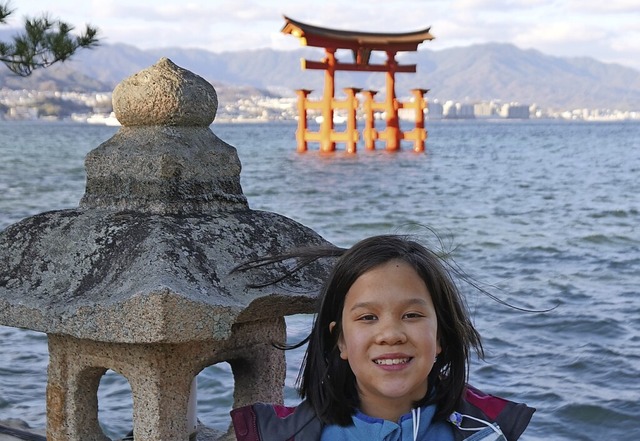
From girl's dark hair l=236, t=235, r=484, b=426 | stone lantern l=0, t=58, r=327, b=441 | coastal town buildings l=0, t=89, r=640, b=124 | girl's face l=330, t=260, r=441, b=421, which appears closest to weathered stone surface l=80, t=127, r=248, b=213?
stone lantern l=0, t=58, r=327, b=441

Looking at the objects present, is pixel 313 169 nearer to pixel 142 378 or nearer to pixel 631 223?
pixel 631 223

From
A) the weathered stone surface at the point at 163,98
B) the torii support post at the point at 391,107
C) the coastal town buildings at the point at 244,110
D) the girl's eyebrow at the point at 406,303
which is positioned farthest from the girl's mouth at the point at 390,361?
the coastal town buildings at the point at 244,110

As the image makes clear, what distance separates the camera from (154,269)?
208cm

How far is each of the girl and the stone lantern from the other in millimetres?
252

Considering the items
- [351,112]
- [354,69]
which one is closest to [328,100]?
[351,112]

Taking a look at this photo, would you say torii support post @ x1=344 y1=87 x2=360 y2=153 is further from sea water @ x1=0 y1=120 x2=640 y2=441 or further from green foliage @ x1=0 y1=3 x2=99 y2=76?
green foliage @ x1=0 y1=3 x2=99 y2=76

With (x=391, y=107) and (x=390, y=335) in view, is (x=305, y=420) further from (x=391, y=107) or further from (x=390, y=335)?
(x=391, y=107)

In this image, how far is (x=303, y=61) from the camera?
29.9 m

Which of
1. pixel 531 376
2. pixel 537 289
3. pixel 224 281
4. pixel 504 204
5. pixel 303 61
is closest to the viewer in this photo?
pixel 224 281

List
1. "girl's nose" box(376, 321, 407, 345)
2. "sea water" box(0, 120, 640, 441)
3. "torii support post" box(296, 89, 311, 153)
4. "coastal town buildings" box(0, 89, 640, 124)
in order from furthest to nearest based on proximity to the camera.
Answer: "coastal town buildings" box(0, 89, 640, 124), "torii support post" box(296, 89, 311, 153), "sea water" box(0, 120, 640, 441), "girl's nose" box(376, 321, 407, 345)

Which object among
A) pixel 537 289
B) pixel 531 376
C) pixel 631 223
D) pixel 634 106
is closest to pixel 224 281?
pixel 531 376

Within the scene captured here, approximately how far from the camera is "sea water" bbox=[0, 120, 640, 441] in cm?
518

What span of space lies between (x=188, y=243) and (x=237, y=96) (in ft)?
461

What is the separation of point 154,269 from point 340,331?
1.39ft
